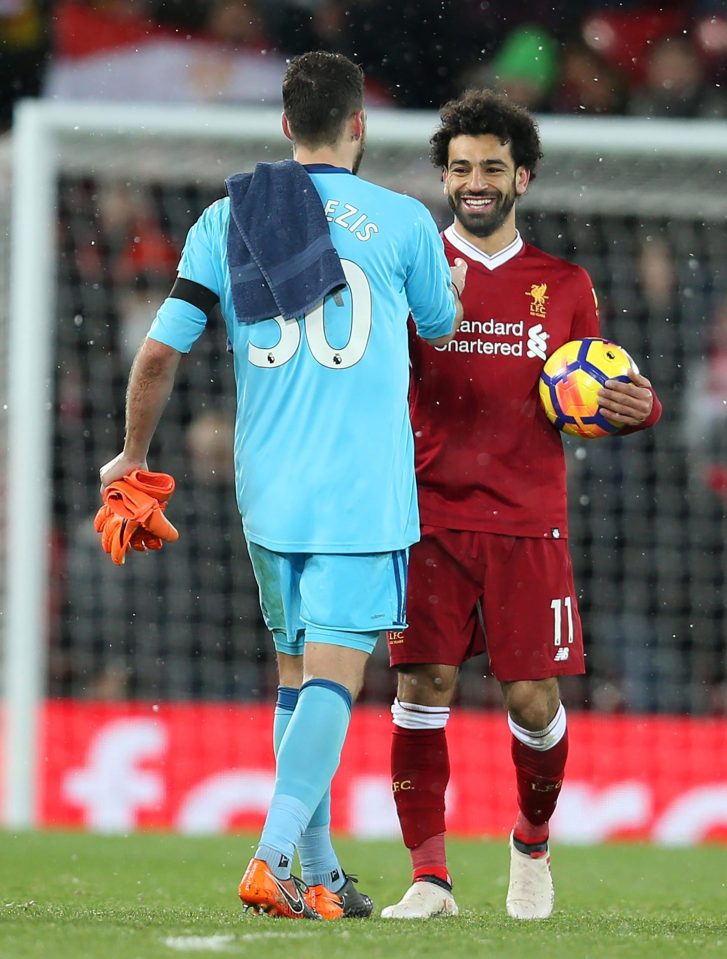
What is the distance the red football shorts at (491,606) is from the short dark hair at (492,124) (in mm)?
1143

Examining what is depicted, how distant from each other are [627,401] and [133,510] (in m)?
1.41

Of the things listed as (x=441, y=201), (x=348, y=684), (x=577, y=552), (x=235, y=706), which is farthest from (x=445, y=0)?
(x=348, y=684)

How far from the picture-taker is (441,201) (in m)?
10.2

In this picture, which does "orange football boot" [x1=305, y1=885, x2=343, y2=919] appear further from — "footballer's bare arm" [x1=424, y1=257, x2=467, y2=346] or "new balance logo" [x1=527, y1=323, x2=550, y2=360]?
"new balance logo" [x1=527, y1=323, x2=550, y2=360]

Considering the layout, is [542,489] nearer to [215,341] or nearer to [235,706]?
[235,706]

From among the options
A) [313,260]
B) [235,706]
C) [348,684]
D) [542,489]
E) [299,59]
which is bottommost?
[235,706]

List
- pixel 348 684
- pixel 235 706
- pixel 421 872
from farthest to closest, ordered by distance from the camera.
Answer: pixel 235 706
pixel 421 872
pixel 348 684

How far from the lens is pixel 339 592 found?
4.11 meters

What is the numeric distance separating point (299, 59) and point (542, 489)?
1.41 meters

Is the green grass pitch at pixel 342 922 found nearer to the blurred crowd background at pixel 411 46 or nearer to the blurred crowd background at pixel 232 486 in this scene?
the blurred crowd background at pixel 232 486

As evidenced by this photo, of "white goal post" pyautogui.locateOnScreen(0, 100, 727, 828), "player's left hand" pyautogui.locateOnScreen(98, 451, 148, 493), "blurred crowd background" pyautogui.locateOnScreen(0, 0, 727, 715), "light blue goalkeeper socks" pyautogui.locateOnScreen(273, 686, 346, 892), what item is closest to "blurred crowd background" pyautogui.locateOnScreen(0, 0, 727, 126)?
"blurred crowd background" pyautogui.locateOnScreen(0, 0, 727, 715)

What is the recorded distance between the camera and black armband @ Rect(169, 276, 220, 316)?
13.7ft

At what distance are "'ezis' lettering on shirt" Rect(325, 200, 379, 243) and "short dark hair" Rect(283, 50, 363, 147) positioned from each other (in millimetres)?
175

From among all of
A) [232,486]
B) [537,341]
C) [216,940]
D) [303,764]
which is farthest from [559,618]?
[232,486]
